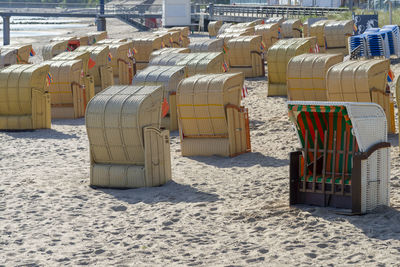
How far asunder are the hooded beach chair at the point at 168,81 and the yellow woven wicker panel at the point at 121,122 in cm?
418

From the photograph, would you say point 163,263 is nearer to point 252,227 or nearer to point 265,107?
point 252,227

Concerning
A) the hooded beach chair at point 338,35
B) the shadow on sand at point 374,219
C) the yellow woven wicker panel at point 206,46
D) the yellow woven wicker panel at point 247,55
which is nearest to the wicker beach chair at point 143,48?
the yellow woven wicker panel at point 206,46

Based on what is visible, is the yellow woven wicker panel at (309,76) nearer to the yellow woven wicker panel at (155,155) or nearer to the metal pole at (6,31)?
the yellow woven wicker panel at (155,155)

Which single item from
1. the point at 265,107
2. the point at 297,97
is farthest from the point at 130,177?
the point at 265,107

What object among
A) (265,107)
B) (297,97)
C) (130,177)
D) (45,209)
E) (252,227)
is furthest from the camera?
(265,107)

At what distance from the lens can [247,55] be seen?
24.5 m

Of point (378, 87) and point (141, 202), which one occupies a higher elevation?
point (378, 87)

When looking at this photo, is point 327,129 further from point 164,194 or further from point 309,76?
point 309,76

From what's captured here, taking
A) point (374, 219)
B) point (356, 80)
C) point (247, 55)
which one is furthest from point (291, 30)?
point (374, 219)

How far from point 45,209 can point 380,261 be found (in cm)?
443

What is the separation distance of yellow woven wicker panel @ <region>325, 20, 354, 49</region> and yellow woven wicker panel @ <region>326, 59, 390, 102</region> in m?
15.3

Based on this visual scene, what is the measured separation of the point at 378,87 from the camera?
13.2 m

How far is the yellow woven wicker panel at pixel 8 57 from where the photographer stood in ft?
81.8

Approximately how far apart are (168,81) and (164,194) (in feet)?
17.7
